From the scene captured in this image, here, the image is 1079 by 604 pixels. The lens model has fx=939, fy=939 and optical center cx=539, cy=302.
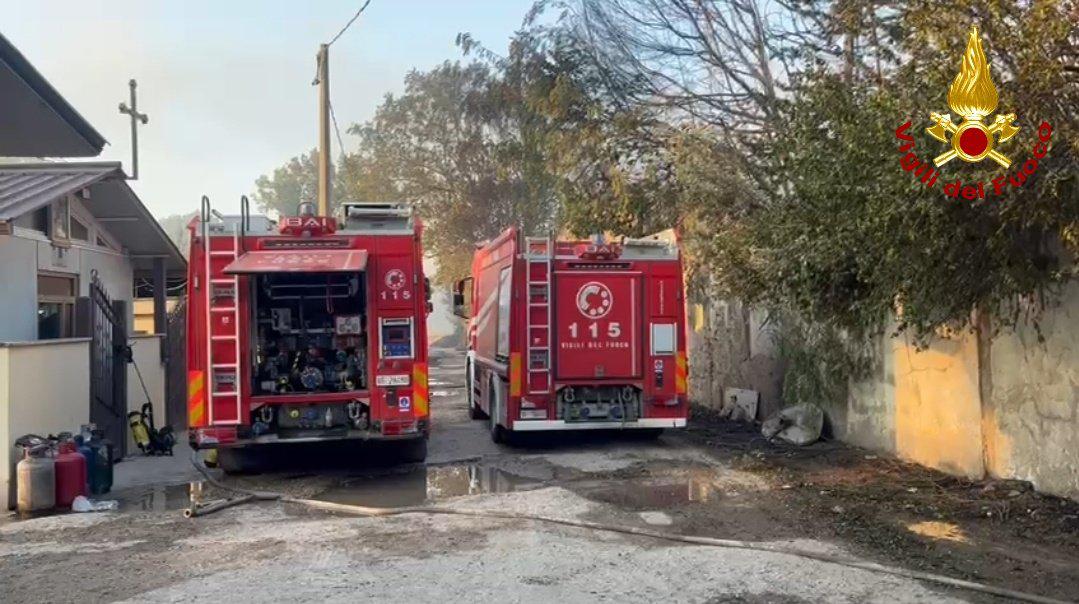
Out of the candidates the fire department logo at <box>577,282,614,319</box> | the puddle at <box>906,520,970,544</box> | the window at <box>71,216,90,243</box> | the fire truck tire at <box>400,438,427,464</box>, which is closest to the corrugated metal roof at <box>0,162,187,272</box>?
the window at <box>71,216,90,243</box>

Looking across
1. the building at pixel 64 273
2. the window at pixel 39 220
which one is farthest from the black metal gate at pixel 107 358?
the window at pixel 39 220

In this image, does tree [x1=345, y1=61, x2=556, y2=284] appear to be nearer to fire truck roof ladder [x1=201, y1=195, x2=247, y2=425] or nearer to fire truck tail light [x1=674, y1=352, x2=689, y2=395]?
fire truck tail light [x1=674, y1=352, x2=689, y2=395]

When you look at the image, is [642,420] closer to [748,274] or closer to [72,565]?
[748,274]

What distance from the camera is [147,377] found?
13594 millimetres

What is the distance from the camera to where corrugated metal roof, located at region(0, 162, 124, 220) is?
33.2 ft

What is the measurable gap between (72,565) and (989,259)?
7.21m

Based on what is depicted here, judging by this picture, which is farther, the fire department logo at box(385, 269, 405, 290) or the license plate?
the fire department logo at box(385, 269, 405, 290)

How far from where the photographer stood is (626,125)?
49.1 ft

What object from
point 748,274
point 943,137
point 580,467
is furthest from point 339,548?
point 748,274

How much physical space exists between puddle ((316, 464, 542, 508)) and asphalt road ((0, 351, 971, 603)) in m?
0.03

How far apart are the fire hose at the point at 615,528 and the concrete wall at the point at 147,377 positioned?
353 cm

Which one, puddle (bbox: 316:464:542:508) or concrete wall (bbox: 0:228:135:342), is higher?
concrete wall (bbox: 0:228:135:342)

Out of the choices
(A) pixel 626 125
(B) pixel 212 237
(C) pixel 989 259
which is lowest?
(C) pixel 989 259

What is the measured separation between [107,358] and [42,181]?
7.65 ft
